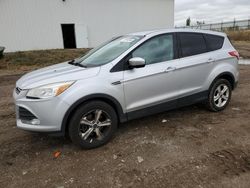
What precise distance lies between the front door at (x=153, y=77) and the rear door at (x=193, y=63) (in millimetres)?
167

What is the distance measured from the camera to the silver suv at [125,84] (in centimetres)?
357

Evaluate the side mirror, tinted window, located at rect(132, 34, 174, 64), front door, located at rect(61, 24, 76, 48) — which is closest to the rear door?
tinted window, located at rect(132, 34, 174, 64)

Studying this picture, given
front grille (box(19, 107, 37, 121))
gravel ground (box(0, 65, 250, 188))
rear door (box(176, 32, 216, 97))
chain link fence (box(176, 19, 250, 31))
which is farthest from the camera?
chain link fence (box(176, 19, 250, 31))

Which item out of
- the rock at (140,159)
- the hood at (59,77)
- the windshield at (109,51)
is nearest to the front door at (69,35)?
the windshield at (109,51)

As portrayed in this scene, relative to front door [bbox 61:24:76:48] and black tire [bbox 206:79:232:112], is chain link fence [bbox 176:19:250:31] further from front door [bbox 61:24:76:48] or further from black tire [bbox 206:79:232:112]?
black tire [bbox 206:79:232:112]

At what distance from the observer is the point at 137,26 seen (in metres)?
24.1

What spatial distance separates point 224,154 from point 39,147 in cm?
281

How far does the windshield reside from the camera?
165 inches

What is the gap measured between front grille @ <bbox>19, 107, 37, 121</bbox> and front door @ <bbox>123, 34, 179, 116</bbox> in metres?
1.43

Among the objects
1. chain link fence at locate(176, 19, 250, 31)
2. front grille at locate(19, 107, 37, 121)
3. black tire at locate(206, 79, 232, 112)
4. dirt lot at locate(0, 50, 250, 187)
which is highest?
front grille at locate(19, 107, 37, 121)

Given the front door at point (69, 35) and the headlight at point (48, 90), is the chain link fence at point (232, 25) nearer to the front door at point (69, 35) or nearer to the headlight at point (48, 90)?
the front door at point (69, 35)

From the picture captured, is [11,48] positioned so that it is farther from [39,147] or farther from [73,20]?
[39,147]

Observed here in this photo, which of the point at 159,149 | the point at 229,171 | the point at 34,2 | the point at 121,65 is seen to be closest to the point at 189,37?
the point at 121,65

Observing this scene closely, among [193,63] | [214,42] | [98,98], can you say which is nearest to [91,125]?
[98,98]
